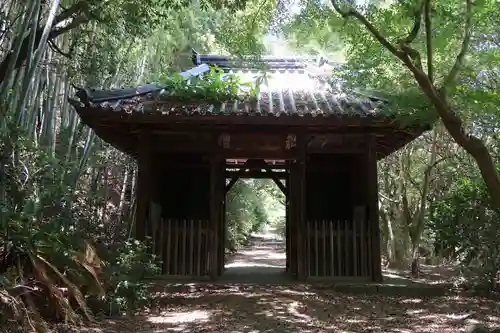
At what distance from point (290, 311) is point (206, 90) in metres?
3.62

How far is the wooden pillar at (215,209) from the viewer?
290 inches

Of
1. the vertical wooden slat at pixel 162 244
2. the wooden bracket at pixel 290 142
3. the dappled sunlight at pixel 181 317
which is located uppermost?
the wooden bracket at pixel 290 142

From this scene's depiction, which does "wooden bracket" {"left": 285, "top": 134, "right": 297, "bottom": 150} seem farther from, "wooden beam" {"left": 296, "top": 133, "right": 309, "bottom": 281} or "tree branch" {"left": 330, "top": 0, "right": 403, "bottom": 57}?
"tree branch" {"left": 330, "top": 0, "right": 403, "bottom": 57}

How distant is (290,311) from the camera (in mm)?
5711

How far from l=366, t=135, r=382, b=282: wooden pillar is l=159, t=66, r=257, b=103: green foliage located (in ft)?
6.89

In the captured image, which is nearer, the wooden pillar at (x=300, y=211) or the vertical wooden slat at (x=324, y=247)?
the wooden pillar at (x=300, y=211)

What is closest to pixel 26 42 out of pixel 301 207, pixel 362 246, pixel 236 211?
pixel 301 207

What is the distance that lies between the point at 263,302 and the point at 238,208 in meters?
12.1

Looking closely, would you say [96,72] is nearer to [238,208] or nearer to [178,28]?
[178,28]

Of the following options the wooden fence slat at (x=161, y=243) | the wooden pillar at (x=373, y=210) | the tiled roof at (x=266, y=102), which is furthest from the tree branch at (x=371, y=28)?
the wooden fence slat at (x=161, y=243)

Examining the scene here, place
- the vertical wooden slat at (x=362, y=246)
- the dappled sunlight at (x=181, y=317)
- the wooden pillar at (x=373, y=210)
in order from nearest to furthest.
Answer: the dappled sunlight at (x=181, y=317)
the wooden pillar at (x=373, y=210)
the vertical wooden slat at (x=362, y=246)

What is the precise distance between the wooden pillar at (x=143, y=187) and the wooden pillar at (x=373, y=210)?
357 centimetres

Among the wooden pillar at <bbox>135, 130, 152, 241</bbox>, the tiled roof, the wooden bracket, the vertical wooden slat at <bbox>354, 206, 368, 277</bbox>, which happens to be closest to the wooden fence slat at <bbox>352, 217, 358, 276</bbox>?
the vertical wooden slat at <bbox>354, 206, 368, 277</bbox>

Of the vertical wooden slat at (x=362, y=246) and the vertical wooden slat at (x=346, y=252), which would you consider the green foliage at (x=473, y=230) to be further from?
the vertical wooden slat at (x=346, y=252)
